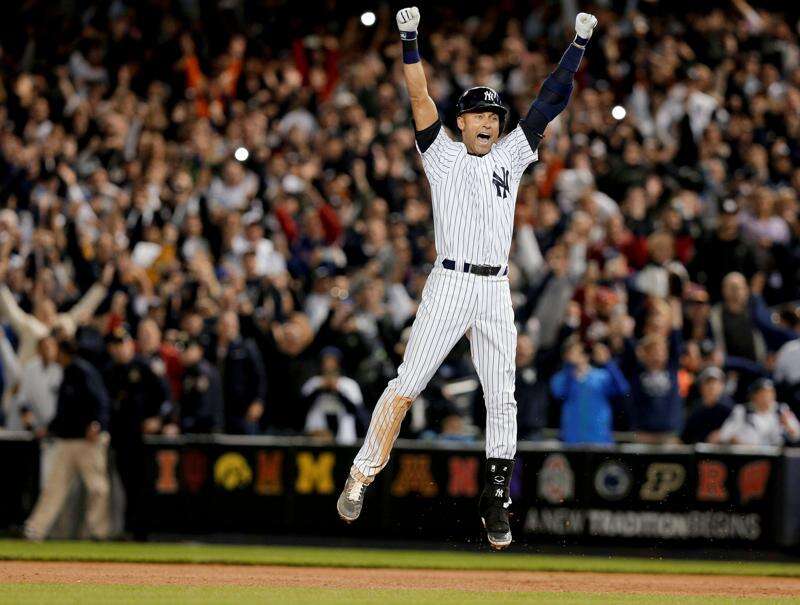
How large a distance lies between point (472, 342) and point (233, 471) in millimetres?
5762

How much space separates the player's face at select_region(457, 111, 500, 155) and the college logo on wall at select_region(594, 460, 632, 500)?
5.49m

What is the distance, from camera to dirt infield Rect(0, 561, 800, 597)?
35.1 ft

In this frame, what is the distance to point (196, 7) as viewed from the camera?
22406 millimetres

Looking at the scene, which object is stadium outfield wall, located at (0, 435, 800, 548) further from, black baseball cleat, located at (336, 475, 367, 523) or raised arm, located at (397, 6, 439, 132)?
raised arm, located at (397, 6, 439, 132)

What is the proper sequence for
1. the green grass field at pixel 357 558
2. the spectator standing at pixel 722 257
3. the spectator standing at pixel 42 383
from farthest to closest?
the spectator standing at pixel 722 257, the spectator standing at pixel 42 383, the green grass field at pixel 357 558

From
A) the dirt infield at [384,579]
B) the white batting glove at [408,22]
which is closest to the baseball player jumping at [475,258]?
the white batting glove at [408,22]

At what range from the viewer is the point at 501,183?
9.69 metres

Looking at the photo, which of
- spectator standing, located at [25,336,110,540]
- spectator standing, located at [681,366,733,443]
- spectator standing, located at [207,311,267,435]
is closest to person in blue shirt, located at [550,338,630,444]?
spectator standing, located at [681,366,733,443]

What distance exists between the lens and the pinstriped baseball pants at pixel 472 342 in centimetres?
952

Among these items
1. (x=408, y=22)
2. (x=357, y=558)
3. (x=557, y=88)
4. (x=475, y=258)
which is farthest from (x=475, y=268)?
(x=357, y=558)

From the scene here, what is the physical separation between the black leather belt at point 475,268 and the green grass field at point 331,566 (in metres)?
2.03

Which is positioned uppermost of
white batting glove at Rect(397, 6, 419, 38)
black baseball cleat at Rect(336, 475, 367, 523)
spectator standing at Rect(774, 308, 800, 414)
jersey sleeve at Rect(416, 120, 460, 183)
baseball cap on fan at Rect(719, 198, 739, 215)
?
Answer: baseball cap on fan at Rect(719, 198, 739, 215)

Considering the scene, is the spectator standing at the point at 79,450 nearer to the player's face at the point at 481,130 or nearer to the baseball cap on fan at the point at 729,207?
the player's face at the point at 481,130

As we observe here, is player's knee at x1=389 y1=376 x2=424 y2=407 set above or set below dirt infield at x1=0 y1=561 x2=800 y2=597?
above
